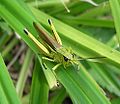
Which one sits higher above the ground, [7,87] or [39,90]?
[7,87]

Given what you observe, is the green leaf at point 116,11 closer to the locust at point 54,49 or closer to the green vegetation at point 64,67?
the green vegetation at point 64,67

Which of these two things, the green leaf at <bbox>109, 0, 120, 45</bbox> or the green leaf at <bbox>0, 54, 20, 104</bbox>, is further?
the green leaf at <bbox>109, 0, 120, 45</bbox>

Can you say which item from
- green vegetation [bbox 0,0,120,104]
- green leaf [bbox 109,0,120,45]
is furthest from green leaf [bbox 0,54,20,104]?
green leaf [bbox 109,0,120,45]

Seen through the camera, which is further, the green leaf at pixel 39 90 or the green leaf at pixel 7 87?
the green leaf at pixel 39 90

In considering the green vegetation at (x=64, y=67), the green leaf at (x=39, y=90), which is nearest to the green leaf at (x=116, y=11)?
the green vegetation at (x=64, y=67)

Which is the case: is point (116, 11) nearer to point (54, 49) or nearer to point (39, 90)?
point (54, 49)

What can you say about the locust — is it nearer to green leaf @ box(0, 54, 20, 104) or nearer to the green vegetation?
the green vegetation

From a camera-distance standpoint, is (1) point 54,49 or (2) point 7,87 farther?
(1) point 54,49

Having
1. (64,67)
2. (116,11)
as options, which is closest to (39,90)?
(64,67)

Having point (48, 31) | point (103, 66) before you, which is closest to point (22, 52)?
point (103, 66)
